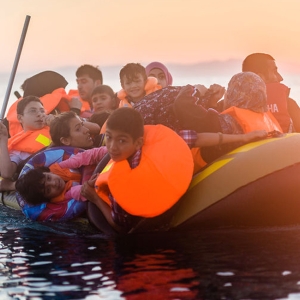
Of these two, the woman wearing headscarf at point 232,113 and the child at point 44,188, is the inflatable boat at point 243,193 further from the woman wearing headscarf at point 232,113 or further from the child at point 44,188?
the child at point 44,188

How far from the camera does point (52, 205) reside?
231 inches

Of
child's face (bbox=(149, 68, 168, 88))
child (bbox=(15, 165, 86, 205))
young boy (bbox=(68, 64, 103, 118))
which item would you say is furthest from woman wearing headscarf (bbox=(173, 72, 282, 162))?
young boy (bbox=(68, 64, 103, 118))

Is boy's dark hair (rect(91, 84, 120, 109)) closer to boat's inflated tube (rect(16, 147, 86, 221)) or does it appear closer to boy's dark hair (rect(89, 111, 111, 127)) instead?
boy's dark hair (rect(89, 111, 111, 127))

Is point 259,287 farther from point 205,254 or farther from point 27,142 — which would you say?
point 27,142

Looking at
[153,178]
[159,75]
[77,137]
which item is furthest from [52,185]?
[159,75]

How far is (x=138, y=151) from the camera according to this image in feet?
15.7

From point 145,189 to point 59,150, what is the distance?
170cm

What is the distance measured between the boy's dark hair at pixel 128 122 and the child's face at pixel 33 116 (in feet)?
9.67

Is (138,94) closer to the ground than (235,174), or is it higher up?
higher up

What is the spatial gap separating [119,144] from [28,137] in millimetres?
2993

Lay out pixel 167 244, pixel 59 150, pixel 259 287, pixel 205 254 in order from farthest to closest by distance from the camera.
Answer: pixel 59 150, pixel 167 244, pixel 205 254, pixel 259 287

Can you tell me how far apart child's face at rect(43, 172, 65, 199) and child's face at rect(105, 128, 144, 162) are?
3.76 ft

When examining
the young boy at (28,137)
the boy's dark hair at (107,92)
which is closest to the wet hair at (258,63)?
the boy's dark hair at (107,92)

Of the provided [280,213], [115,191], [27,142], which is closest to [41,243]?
[115,191]
